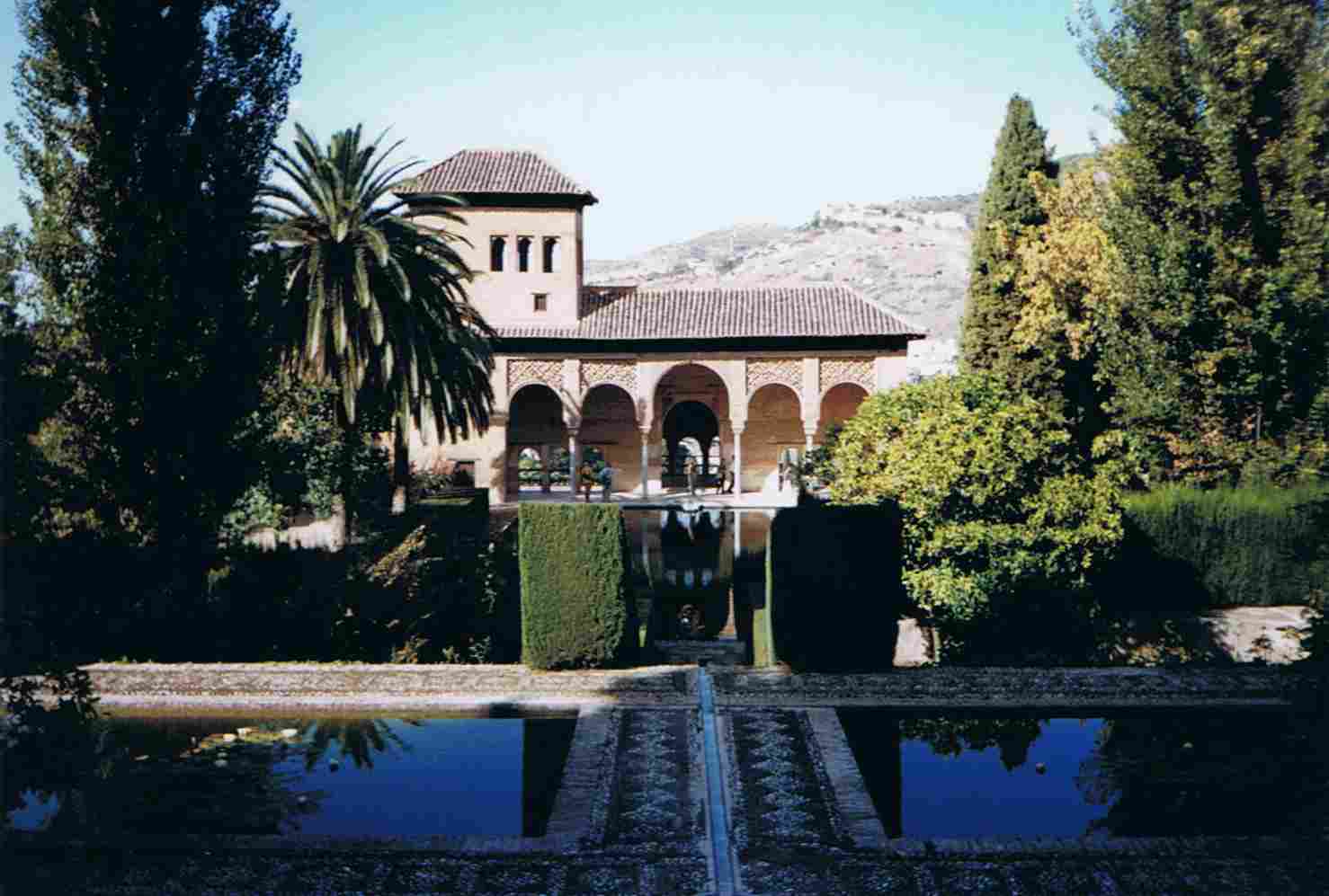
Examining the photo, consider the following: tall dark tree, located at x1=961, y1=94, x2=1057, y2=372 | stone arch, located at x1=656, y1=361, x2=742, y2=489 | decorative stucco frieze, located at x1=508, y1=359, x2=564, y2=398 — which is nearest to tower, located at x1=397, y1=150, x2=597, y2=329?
decorative stucco frieze, located at x1=508, y1=359, x2=564, y2=398

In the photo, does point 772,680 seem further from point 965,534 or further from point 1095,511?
point 1095,511

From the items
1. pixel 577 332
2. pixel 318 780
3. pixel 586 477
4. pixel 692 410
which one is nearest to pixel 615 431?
pixel 692 410

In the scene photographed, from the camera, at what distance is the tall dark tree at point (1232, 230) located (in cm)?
1598

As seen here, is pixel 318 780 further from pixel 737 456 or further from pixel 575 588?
pixel 737 456

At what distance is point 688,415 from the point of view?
34812 mm

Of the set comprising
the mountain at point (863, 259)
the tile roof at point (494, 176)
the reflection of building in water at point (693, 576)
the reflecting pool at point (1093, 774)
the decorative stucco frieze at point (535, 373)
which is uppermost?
the mountain at point (863, 259)

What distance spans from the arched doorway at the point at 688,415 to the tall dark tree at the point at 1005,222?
351 inches

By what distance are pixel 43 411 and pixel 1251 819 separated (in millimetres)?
8068

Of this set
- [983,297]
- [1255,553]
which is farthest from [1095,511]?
[983,297]

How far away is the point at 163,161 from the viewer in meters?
12.1

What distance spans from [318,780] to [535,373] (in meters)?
22.6

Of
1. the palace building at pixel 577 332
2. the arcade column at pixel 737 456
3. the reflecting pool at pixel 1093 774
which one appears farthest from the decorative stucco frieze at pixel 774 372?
the reflecting pool at pixel 1093 774

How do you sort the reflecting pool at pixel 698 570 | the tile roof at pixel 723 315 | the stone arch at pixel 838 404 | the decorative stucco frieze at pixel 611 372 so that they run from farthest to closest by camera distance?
the stone arch at pixel 838 404 < the decorative stucco frieze at pixel 611 372 < the tile roof at pixel 723 315 < the reflecting pool at pixel 698 570

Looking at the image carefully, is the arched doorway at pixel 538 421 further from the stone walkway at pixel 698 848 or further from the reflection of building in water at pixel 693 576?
the stone walkway at pixel 698 848
